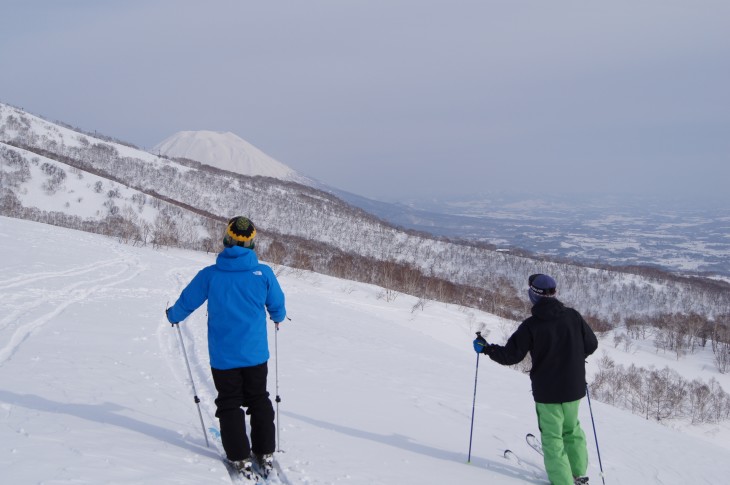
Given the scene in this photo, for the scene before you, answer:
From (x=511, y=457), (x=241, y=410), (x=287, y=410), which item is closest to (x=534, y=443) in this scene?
(x=511, y=457)

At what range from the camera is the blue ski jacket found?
3.95 m

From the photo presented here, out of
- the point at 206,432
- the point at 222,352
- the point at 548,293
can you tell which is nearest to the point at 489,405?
the point at 548,293

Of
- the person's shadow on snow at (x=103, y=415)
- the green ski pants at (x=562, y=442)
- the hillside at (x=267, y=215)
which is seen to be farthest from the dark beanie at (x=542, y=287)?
the hillside at (x=267, y=215)

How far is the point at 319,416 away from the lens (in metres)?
6.06

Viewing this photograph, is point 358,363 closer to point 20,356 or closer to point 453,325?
point 20,356

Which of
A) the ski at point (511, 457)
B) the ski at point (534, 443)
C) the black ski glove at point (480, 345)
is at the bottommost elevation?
the ski at point (511, 457)

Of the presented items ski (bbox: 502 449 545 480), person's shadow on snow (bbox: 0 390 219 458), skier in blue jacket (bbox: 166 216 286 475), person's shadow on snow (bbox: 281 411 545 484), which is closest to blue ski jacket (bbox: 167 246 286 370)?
skier in blue jacket (bbox: 166 216 286 475)

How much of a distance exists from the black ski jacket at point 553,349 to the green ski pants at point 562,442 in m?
0.13

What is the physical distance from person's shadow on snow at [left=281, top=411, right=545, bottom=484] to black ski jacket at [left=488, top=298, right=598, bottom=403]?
1166mm

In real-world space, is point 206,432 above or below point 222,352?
below

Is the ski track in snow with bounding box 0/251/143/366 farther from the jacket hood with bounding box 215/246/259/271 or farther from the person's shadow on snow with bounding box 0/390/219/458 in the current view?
the jacket hood with bounding box 215/246/259/271

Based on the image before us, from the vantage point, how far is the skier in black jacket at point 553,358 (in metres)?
4.58

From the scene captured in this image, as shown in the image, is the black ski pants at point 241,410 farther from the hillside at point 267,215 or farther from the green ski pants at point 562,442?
the hillside at point 267,215

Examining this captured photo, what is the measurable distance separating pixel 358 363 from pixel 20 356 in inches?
221
